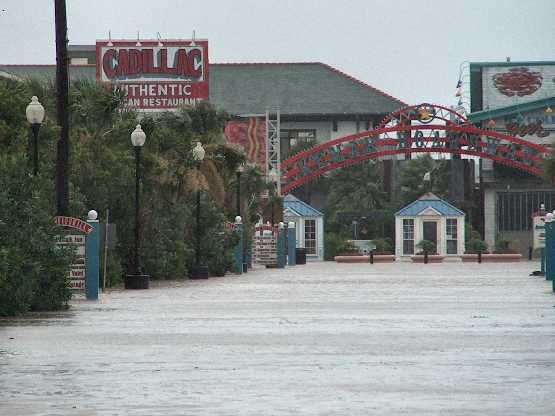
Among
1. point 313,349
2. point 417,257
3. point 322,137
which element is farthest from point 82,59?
point 313,349

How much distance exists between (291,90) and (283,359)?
107 metres

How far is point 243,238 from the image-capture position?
58750mm

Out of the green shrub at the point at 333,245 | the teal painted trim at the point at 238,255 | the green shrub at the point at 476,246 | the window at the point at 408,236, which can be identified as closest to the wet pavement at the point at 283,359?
the teal painted trim at the point at 238,255

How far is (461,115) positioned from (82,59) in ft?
166

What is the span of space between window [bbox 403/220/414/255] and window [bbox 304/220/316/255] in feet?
17.3

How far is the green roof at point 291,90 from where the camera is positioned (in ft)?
390

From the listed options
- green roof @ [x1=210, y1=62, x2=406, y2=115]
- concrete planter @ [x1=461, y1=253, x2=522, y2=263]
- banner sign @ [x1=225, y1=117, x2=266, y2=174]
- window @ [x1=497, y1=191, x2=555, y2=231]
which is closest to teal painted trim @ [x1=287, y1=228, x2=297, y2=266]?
banner sign @ [x1=225, y1=117, x2=266, y2=174]

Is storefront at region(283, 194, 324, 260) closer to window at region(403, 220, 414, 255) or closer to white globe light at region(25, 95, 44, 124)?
window at region(403, 220, 414, 255)

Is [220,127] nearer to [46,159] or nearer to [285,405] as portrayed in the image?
[46,159]

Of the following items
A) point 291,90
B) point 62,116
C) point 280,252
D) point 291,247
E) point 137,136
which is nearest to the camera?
point 62,116

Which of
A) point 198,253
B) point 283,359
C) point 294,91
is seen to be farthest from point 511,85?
point 283,359

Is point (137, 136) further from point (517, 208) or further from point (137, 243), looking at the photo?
point (517, 208)

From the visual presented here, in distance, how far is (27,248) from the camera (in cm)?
2470

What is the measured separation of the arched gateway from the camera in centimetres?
9069
